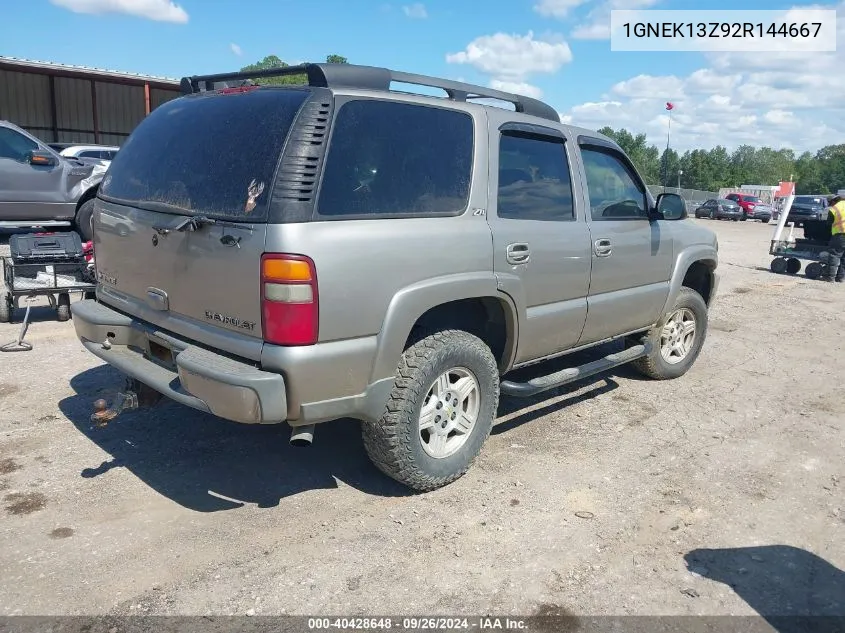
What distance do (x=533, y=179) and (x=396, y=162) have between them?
1.15m

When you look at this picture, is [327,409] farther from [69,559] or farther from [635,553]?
[635,553]

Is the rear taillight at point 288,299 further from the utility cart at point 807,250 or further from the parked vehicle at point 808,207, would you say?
the parked vehicle at point 808,207

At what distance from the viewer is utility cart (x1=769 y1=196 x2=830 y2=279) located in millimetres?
13547

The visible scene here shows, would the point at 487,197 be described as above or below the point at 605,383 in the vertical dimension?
above

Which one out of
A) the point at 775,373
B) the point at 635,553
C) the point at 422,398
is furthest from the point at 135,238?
the point at 775,373

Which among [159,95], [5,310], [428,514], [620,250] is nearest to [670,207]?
[620,250]

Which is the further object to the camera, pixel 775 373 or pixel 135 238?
pixel 775 373

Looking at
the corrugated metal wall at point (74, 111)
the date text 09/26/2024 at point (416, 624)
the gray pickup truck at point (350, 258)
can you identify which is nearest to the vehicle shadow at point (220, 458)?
the gray pickup truck at point (350, 258)

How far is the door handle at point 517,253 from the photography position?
3.90m

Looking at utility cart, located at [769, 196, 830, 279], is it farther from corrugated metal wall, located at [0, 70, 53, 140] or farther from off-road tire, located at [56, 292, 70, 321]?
corrugated metal wall, located at [0, 70, 53, 140]

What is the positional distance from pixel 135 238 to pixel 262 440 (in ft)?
4.93

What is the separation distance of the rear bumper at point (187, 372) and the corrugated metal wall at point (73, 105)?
22176 millimetres

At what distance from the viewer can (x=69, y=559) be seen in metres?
3.04

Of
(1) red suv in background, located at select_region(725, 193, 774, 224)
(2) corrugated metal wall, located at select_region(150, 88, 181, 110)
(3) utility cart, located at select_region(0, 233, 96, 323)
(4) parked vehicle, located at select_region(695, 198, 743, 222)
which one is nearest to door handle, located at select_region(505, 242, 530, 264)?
(3) utility cart, located at select_region(0, 233, 96, 323)
